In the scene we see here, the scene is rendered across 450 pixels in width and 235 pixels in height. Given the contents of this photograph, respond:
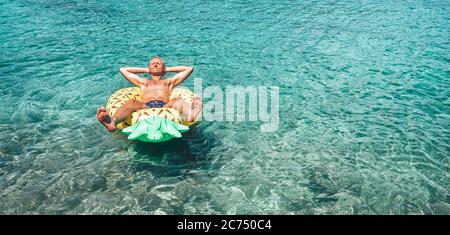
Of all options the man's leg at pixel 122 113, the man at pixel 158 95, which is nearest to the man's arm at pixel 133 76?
the man at pixel 158 95

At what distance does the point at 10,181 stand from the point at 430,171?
6.88 metres

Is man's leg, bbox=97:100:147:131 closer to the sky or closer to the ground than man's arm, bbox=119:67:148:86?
closer to the ground

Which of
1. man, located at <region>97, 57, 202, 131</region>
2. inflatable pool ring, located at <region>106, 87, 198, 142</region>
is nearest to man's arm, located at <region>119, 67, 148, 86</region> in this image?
man, located at <region>97, 57, 202, 131</region>

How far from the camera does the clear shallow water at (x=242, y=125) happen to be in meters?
5.47

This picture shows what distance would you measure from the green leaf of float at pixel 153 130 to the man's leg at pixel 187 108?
1.98ft

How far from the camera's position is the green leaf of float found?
5.55 m

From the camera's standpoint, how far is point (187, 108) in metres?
6.38

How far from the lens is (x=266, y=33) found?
14430 millimetres

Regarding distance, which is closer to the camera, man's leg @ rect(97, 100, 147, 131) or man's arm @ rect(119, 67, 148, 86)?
man's leg @ rect(97, 100, 147, 131)
